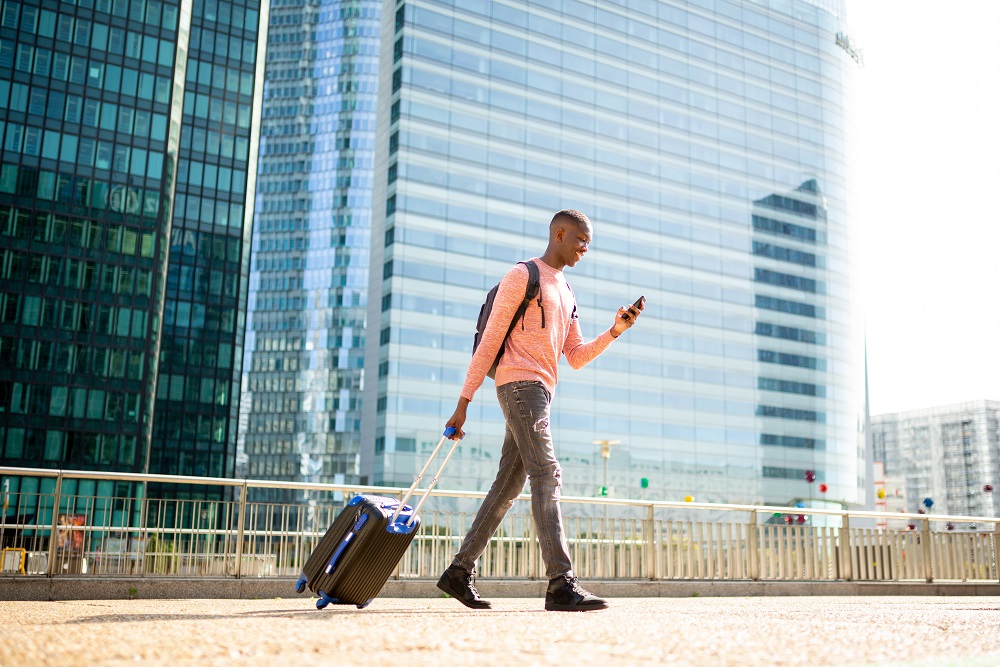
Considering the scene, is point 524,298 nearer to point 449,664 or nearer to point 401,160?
point 449,664

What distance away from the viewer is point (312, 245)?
100125 mm

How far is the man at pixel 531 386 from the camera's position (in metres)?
4.76

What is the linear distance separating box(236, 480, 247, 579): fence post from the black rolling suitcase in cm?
343

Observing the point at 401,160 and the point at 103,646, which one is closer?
the point at 103,646

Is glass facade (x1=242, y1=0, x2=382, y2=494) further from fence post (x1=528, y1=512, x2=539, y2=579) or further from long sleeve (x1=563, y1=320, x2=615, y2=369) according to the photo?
long sleeve (x1=563, y1=320, x2=615, y2=369)

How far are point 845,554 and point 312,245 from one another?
306 feet

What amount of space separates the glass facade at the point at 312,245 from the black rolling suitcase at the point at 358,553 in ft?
299

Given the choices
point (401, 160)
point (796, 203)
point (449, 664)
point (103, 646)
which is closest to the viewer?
point (449, 664)

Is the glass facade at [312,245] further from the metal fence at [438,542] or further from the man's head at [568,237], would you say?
the man's head at [568,237]

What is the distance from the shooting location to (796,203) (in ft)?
317

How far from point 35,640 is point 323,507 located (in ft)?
21.2

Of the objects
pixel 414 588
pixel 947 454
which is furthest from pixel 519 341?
pixel 947 454

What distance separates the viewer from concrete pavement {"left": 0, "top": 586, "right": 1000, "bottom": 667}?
2.46m

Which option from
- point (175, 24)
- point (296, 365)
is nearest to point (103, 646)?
point (175, 24)
